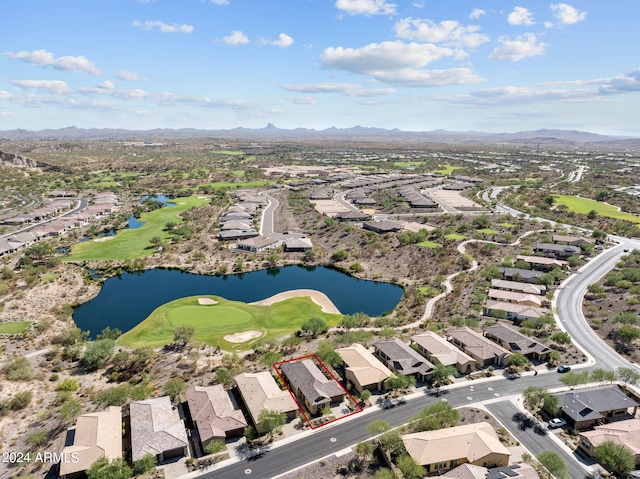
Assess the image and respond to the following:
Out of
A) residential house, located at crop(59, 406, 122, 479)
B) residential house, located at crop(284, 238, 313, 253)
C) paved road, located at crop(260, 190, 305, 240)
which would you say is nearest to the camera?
residential house, located at crop(59, 406, 122, 479)

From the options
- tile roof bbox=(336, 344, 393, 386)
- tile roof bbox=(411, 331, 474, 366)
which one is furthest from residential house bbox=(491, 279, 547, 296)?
tile roof bbox=(336, 344, 393, 386)

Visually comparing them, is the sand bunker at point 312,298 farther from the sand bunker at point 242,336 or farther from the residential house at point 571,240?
the residential house at point 571,240

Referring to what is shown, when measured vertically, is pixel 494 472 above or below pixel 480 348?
below

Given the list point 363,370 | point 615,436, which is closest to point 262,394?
point 363,370

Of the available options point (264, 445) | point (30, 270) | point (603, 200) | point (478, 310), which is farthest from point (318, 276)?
point (603, 200)

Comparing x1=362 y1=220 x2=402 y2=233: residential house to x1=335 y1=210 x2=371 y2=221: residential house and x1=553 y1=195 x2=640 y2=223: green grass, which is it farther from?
x1=553 y1=195 x2=640 y2=223: green grass

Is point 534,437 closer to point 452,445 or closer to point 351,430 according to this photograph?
point 452,445
